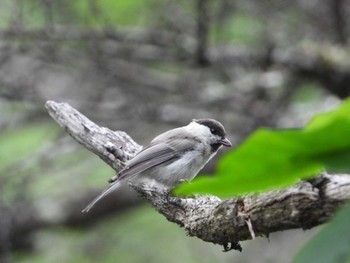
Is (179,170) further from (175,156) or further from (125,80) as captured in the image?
(125,80)

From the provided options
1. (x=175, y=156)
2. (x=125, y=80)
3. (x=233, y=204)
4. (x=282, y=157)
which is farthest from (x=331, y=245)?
(x=125, y=80)

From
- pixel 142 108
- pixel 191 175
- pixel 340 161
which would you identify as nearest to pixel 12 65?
pixel 142 108

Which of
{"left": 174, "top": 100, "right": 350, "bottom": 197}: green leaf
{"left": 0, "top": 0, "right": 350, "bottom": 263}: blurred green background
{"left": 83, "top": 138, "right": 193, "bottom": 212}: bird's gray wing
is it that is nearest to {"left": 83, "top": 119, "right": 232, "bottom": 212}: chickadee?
{"left": 83, "top": 138, "right": 193, "bottom": 212}: bird's gray wing

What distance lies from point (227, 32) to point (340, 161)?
758cm

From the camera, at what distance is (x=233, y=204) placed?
1.78m

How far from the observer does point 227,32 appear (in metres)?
7.91

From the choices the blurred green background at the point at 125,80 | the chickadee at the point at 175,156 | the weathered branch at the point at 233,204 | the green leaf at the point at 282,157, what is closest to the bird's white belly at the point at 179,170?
the chickadee at the point at 175,156

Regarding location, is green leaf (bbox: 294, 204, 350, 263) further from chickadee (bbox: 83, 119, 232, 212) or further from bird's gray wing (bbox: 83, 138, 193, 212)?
chickadee (bbox: 83, 119, 232, 212)

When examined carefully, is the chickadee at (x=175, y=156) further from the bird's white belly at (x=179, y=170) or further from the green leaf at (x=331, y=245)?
the green leaf at (x=331, y=245)

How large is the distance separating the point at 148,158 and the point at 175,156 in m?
0.48

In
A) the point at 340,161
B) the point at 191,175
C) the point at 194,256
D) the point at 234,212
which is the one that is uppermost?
the point at 194,256

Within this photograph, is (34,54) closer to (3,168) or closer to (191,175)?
(3,168)

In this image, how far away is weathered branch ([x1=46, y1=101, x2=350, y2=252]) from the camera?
1.15 metres

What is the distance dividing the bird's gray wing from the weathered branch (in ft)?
0.34
